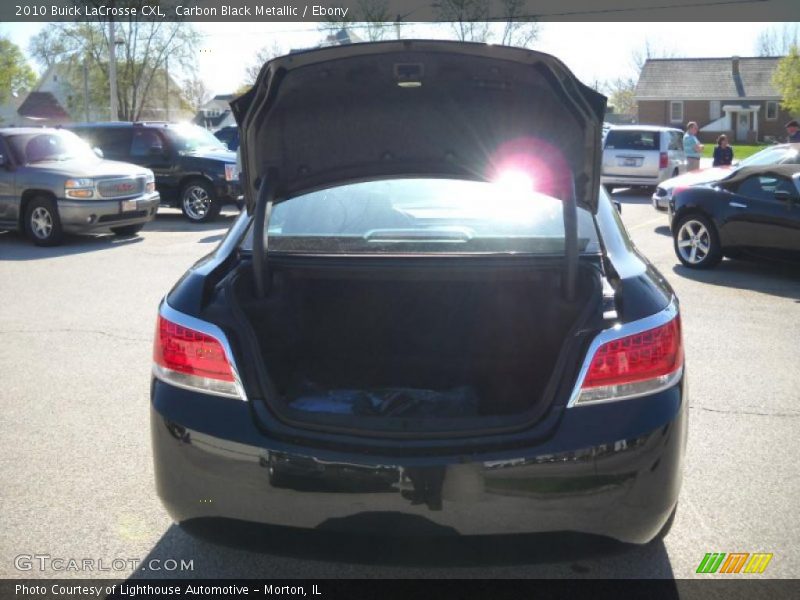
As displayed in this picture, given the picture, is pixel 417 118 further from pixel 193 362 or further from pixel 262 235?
pixel 193 362

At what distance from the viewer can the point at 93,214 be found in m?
12.9

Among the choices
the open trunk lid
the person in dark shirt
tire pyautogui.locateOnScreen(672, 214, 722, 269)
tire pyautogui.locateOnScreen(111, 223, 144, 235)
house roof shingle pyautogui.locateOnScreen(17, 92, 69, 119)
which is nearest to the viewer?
Result: the open trunk lid

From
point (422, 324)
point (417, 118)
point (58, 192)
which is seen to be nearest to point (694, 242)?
point (422, 324)

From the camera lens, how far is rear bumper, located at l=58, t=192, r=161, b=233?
42.2 ft

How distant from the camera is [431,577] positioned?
10.3ft

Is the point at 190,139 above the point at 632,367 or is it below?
above

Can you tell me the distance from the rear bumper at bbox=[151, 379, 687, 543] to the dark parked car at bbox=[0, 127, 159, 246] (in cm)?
1111

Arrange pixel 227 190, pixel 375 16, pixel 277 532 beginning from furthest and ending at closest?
1. pixel 375 16
2. pixel 227 190
3. pixel 277 532

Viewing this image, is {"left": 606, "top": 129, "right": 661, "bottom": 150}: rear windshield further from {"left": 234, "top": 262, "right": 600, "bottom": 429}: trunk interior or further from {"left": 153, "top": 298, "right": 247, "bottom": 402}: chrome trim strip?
{"left": 153, "top": 298, "right": 247, "bottom": 402}: chrome trim strip

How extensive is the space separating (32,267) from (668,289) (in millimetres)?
9671

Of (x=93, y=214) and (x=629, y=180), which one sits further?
(x=629, y=180)

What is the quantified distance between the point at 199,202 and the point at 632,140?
1077cm

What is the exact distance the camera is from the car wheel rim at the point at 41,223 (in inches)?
513

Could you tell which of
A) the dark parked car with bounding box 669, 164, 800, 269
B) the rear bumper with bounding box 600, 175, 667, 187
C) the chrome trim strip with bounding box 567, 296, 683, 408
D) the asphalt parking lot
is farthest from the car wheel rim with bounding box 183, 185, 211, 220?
the chrome trim strip with bounding box 567, 296, 683, 408
